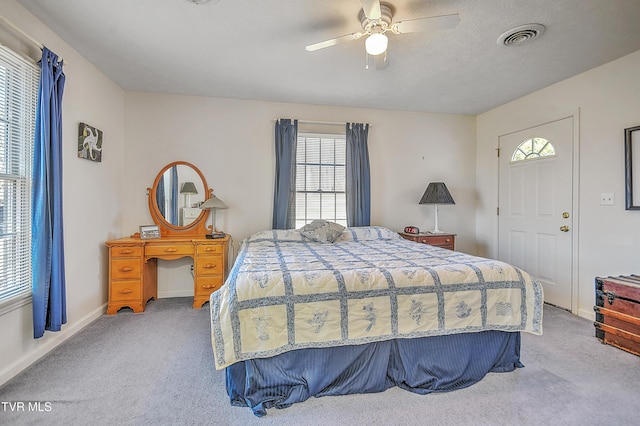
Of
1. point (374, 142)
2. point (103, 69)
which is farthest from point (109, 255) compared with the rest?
point (374, 142)

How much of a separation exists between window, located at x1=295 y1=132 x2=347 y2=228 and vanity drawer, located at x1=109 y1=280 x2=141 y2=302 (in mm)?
1986

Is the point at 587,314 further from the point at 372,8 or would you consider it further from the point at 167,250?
the point at 167,250

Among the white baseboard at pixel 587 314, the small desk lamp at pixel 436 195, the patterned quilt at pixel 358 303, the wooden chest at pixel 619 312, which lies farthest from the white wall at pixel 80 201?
the white baseboard at pixel 587 314

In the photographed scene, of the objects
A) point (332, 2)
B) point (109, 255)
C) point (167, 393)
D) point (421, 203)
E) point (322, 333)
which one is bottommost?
point (167, 393)

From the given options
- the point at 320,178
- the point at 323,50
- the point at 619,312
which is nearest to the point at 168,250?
the point at 320,178

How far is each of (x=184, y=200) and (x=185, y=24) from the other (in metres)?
2.09

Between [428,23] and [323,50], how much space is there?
1067 millimetres

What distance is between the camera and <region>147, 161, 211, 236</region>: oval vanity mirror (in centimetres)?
375

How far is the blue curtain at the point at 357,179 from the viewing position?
4137 millimetres

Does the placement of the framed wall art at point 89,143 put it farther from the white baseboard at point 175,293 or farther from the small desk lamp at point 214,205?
the white baseboard at point 175,293

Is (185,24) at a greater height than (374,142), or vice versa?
(185,24)

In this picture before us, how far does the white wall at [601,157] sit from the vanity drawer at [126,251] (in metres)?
4.70

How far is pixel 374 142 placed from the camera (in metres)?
4.34

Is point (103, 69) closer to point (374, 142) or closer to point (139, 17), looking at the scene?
point (139, 17)
